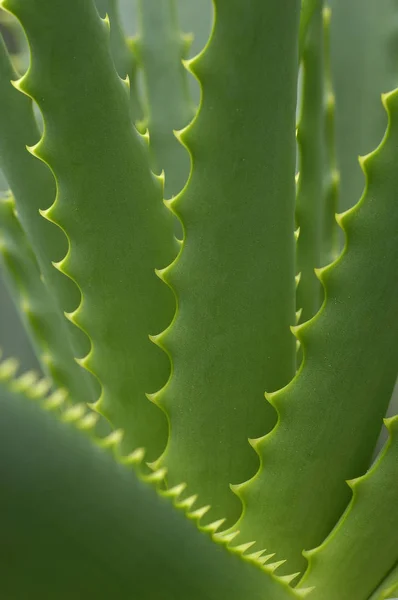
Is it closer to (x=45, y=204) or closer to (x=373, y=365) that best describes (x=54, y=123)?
(x=45, y=204)

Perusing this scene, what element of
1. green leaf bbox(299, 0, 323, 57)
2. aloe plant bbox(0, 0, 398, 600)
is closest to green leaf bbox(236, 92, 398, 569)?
aloe plant bbox(0, 0, 398, 600)

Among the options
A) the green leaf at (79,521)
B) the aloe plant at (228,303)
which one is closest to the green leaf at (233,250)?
the aloe plant at (228,303)

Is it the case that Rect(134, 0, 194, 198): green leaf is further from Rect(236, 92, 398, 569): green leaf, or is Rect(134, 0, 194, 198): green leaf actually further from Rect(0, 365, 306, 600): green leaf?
Rect(0, 365, 306, 600): green leaf

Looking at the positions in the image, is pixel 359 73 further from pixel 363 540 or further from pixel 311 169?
pixel 363 540

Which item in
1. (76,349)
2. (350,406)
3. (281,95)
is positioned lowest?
(76,349)

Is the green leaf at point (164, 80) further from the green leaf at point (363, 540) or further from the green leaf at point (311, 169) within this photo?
the green leaf at point (363, 540)

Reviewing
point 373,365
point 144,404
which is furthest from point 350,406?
point 144,404
